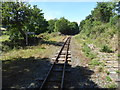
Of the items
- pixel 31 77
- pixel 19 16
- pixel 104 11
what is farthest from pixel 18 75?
pixel 104 11

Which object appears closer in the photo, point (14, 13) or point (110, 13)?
point (14, 13)

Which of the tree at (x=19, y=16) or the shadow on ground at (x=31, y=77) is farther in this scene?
the tree at (x=19, y=16)

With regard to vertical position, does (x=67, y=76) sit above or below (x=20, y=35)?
below

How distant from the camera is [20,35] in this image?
2028 centimetres

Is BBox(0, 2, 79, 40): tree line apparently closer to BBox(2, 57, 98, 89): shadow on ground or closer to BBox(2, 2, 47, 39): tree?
BBox(2, 2, 47, 39): tree

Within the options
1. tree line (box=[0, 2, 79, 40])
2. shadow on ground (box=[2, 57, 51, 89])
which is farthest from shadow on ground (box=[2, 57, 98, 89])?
tree line (box=[0, 2, 79, 40])

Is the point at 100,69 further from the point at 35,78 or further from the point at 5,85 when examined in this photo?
the point at 5,85

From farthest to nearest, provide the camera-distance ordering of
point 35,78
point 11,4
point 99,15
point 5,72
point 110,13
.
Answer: point 99,15 < point 110,13 < point 11,4 < point 5,72 < point 35,78

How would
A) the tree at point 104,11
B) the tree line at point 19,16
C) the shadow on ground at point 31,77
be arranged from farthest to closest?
the tree at point 104,11 → the tree line at point 19,16 → the shadow on ground at point 31,77

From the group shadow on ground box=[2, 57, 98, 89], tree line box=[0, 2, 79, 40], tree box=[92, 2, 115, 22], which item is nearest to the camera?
shadow on ground box=[2, 57, 98, 89]

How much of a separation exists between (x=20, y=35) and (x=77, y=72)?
1638 cm

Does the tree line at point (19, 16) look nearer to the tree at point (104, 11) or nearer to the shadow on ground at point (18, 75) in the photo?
the shadow on ground at point (18, 75)

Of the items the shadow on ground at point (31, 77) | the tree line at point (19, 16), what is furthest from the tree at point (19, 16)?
the shadow on ground at point (31, 77)

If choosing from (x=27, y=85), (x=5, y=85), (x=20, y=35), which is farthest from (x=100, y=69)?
(x=20, y=35)
